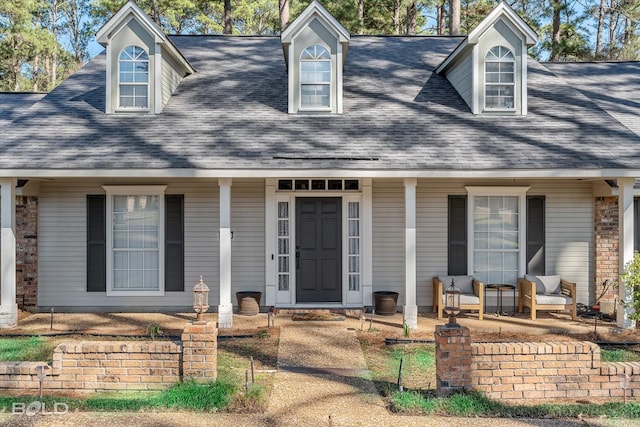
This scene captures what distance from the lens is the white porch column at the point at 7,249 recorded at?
9523 mm

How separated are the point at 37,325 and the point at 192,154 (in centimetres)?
422

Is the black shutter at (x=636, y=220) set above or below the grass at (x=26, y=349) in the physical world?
above

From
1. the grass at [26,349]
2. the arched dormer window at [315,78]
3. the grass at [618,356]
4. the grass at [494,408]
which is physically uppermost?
the arched dormer window at [315,78]

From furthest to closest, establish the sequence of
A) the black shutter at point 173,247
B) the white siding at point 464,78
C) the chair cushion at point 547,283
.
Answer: the white siding at point 464,78 → the black shutter at point 173,247 → the chair cushion at point 547,283

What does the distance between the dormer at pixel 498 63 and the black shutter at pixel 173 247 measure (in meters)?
6.65

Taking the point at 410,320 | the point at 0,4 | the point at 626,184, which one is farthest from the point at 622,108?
the point at 0,4

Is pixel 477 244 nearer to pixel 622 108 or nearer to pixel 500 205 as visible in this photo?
pixel 500 205

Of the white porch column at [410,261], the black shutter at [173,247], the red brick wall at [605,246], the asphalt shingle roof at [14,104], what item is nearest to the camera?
the white porch column at [410,261]

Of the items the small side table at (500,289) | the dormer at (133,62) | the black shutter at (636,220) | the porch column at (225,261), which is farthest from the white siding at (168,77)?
the black shutter at (636,220)

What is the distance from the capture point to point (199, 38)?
1533 centimetres

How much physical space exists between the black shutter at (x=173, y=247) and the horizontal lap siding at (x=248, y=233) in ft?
3.58

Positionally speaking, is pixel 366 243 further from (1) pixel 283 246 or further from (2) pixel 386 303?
(1) pixel 283 246

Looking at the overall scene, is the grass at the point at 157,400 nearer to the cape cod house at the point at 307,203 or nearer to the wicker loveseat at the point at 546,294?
the cape cod house at the point at 307,203

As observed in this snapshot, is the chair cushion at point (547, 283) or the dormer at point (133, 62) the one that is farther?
the dormer at point (133, 62)
